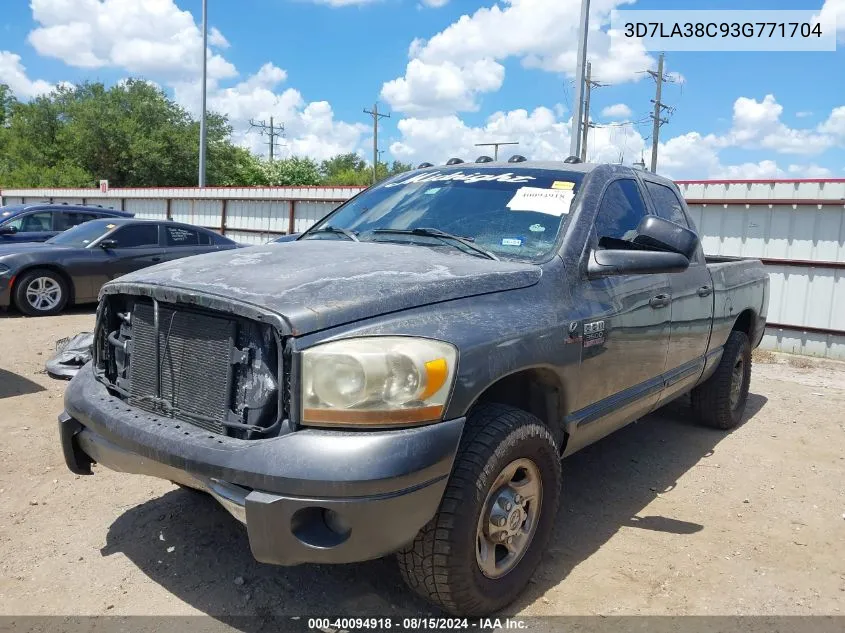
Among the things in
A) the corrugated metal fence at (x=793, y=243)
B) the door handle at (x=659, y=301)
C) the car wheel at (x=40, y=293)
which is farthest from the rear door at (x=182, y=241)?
the door handle at (x=659, y=301)

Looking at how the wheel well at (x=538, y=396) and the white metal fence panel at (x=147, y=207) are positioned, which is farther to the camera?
the white metal fence panel at (x=147, y=207)

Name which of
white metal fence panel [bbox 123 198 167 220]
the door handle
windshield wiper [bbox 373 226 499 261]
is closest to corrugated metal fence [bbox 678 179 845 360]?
the door handle

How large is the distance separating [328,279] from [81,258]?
8.49 m

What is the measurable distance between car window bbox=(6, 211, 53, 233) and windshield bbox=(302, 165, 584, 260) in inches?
412

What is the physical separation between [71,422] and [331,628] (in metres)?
1.39

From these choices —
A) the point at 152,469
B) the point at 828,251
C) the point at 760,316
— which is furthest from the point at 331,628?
the point at 828,251

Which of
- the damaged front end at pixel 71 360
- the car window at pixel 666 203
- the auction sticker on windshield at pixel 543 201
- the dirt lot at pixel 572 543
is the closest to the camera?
the dirt lot at pixel 572 543

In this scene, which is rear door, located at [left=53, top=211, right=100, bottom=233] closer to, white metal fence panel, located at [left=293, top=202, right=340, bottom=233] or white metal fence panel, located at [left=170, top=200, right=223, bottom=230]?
white metal fence panel, located at [left=293, top=202, right=340, bottom=233]

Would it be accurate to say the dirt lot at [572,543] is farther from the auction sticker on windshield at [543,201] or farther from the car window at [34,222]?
the car window at [34,222]

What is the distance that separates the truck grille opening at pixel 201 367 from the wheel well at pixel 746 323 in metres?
4.26

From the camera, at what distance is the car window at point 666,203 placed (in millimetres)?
4301

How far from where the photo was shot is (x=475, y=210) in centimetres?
348

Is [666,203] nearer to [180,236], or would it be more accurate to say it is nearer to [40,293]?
[180,236]

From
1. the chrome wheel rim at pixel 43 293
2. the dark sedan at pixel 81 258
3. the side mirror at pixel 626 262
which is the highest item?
the side mirror at pixel 626 262
